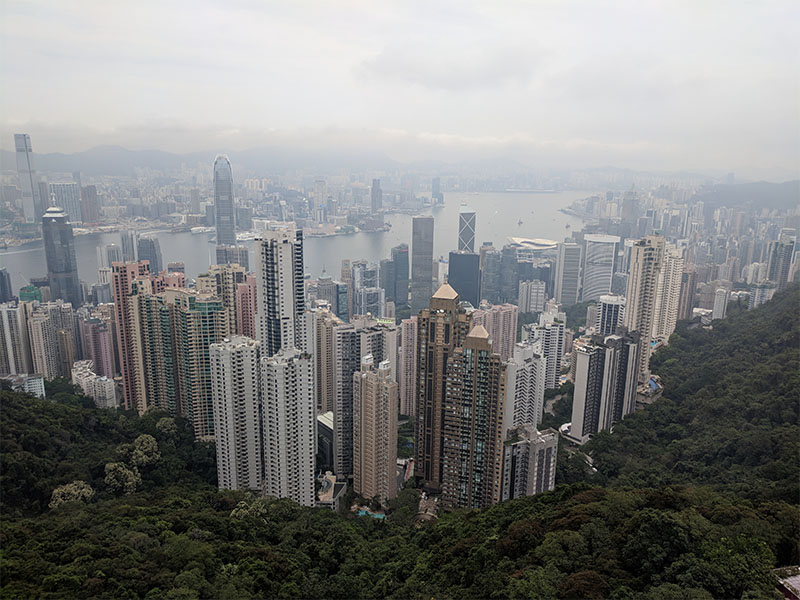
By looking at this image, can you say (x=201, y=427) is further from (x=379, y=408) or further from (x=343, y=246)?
(x=343, y=246)

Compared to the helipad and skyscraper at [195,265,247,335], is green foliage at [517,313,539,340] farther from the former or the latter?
skyscraper at [195,265,247,335]

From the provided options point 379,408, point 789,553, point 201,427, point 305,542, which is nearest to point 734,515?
point 789,553

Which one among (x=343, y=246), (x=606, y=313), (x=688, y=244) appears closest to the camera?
Result: (x=606, y=313)

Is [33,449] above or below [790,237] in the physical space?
below

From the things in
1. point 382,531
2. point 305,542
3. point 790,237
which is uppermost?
point 790,237

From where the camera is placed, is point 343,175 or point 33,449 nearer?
point 33,449

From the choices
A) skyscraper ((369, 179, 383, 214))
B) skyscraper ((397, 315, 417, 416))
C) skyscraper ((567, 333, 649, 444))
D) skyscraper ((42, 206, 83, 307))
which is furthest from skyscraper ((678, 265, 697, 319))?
skyscraper ((42, 206, 83, 307))

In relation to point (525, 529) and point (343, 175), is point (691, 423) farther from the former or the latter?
point (343, 175)

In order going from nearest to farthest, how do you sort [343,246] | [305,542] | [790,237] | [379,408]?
1. [305,542]
2. [379,408]
3. [790,237]
4. [343,246]
